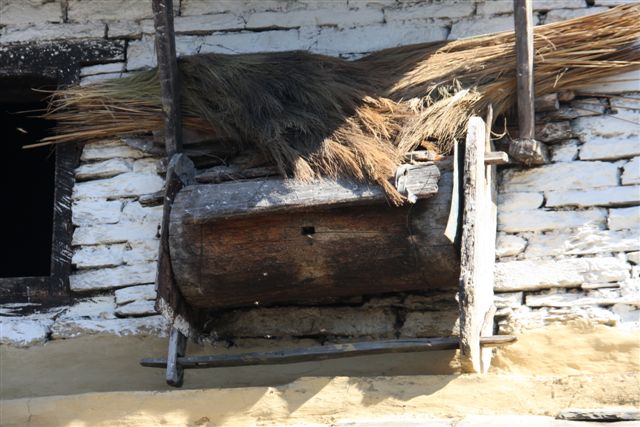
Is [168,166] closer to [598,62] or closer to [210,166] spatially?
[210,166]

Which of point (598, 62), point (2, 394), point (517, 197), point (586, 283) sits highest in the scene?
point (598, 62)

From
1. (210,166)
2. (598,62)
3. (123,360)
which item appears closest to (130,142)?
(210,166)

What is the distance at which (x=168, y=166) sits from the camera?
14.3 ft

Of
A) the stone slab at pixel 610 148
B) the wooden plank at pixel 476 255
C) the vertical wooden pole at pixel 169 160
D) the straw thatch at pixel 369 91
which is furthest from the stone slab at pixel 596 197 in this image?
the vertical wooden pole at pixel 169 160

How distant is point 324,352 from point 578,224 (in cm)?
94

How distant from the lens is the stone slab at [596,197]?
430 cm

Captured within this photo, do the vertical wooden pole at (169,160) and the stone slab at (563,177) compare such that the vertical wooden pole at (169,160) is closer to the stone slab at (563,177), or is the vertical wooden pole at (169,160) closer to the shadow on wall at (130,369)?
the shadow on wall at (130,369)

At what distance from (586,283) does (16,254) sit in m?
3.16

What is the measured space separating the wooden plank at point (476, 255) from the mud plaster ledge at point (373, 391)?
0.12m

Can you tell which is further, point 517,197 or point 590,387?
point 517,197

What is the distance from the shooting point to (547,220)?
14.2 ft

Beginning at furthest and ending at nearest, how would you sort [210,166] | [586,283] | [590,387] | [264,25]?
[264,25]
[210,166]
[586,283]
[590,387]

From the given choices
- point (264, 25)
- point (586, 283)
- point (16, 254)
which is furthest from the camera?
point (16, 254)

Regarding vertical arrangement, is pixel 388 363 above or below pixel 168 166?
below
